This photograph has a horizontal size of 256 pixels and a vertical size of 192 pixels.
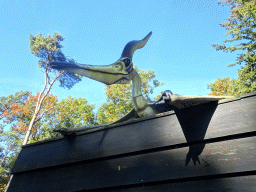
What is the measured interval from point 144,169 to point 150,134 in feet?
1.04

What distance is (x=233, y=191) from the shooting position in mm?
1222

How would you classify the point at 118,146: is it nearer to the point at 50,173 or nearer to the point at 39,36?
the point at 50,173

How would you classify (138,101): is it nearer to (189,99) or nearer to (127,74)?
(127,74)

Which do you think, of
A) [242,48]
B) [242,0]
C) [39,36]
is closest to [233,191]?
[242,48]

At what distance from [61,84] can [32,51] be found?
3426 millimetres

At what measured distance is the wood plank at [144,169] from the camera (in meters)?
1.31

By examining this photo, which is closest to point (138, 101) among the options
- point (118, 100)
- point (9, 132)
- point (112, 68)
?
point (112, 68)

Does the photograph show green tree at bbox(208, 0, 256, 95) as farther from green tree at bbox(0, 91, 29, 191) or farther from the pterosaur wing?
green tree at bbox(0, 91, 29, 191)

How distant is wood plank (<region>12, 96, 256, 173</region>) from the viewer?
143 cm

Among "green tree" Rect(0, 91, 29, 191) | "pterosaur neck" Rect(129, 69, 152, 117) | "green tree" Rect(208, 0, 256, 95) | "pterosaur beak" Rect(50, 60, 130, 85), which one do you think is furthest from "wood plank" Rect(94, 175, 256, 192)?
"green tree" Rect(0, 91, 29, 191)

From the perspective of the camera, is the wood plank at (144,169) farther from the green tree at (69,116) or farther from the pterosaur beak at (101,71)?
the green tree at (69,116)

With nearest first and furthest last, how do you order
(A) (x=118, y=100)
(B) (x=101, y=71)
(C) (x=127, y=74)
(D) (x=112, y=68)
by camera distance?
(B) (x=101, y=71) < (D) (x=112, y=68) < (C) (x=127, y=74) < (A) (x=118, y=100)

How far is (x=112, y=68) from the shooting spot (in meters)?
2.20

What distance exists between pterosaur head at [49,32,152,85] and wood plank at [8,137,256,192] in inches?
36.6
